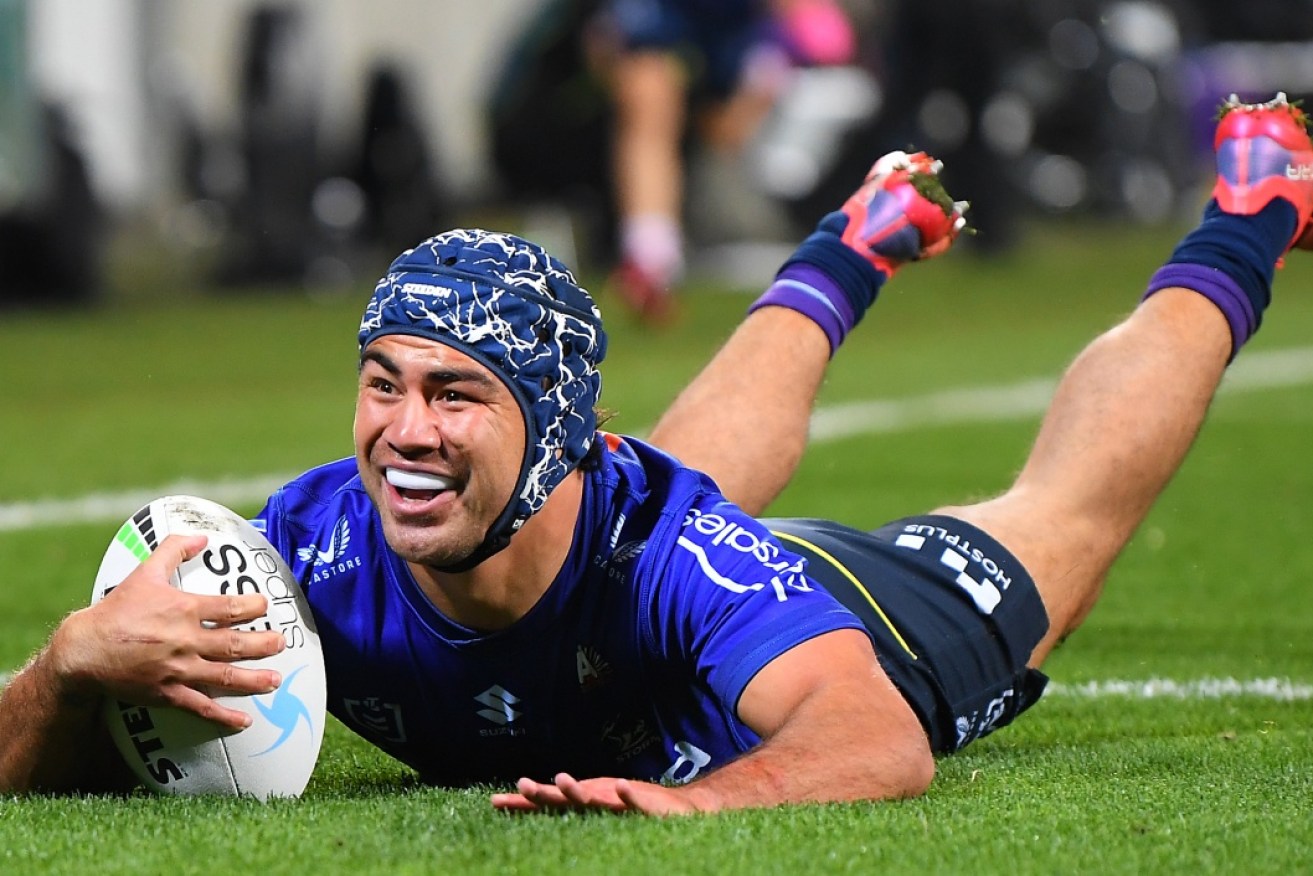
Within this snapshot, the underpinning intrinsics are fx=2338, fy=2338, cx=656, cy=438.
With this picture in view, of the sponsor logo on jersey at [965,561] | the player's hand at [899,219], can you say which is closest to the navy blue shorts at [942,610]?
the sponsor logo on jersey at [965,561]

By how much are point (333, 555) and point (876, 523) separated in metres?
3.66

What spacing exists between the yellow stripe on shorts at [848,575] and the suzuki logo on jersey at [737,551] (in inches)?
16.9

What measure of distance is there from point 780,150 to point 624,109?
671 cm

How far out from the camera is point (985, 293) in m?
16.5

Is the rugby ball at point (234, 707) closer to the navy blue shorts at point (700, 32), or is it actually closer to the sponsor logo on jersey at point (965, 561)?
the sponsor logo on jersey at point (965, 561)

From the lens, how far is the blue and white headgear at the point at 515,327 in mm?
Answer: 3863

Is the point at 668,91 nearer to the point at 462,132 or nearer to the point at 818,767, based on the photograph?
the point at 462,132

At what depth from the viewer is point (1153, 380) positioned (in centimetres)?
533

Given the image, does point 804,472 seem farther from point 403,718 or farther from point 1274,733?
point 403,718

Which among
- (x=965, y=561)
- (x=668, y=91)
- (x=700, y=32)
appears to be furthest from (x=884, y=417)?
(x=965, y=561)

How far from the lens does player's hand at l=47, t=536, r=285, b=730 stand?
12.5ft

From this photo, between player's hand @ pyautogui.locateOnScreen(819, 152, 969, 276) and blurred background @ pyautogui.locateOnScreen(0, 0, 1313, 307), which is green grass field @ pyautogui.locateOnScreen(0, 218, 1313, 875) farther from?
blurred background @ pyautogui.locateOnScreen(0, 0, 1313, 307)

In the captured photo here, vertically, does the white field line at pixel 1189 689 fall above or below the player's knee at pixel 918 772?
below

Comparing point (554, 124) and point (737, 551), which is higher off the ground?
point (737, 551)
